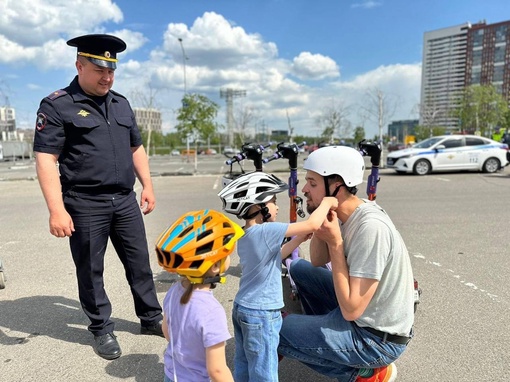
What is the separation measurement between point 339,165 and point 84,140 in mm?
1721

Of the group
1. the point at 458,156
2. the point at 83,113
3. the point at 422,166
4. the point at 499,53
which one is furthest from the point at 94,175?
the point at 499,53

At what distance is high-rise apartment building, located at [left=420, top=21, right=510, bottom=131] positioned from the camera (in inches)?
3083

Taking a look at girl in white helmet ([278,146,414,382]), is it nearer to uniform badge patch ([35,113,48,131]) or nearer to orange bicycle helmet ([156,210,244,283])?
orange bicycle helmet ([156,210,244,283])

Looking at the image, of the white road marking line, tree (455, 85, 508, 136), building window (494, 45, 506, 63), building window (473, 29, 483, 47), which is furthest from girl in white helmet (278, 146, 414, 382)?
building window (473, 29, 483, 47)

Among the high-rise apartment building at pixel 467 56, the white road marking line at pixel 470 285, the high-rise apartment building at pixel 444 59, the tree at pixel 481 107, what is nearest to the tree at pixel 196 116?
the white road marking line at pixel 470 285

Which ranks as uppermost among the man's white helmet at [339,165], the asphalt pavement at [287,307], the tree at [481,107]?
the tree at [481,107]

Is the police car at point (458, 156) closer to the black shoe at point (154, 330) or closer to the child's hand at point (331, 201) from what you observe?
the black shoe at point (154, 330)

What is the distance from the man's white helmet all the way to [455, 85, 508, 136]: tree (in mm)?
35011

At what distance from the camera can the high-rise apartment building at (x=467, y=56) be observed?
78.3 metres

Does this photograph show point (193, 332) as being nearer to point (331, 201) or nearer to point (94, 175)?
point (331, 201)

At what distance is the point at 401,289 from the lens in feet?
6.16

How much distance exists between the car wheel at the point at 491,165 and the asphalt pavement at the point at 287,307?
7811 mm

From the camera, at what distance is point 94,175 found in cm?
252

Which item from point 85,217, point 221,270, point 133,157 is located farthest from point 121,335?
point 221,270
